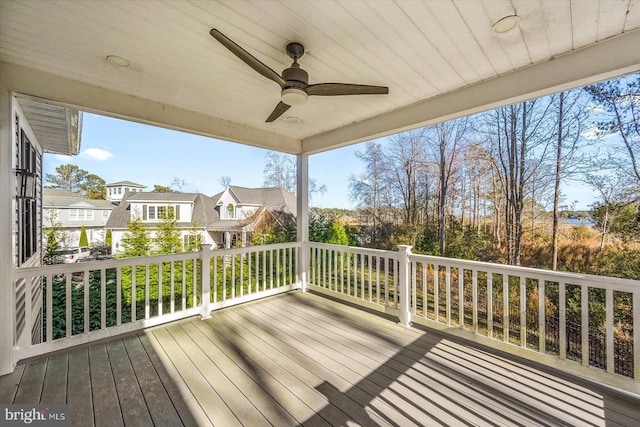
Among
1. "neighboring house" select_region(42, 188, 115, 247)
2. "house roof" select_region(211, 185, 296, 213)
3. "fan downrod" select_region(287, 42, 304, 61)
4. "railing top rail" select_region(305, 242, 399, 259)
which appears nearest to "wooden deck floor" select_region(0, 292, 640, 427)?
"railing top rail" select_region(305, 242, 399, 259)

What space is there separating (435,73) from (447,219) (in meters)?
2.63

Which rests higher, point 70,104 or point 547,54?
point 547,54

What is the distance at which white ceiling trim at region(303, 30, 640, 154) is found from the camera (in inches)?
76.6

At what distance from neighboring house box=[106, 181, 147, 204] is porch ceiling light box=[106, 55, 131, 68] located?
1.58 meters

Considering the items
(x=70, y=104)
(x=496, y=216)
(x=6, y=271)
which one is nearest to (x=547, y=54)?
(x=496, y=216)

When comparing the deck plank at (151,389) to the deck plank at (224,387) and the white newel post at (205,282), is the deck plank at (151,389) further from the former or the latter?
the white newel post at (205,282)

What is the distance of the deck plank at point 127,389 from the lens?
5.78 ft

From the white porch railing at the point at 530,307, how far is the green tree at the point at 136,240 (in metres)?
2.43

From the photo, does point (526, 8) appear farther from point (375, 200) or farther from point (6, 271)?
point (6, 271)

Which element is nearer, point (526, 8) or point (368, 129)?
point (526, 8)

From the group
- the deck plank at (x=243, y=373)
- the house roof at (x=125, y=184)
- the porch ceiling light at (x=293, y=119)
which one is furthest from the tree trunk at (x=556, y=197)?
the house roof at (x=125, y=184)

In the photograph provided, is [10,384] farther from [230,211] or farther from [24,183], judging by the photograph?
[230,211]

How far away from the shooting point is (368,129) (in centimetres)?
370

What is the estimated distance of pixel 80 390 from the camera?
204 centimetres
